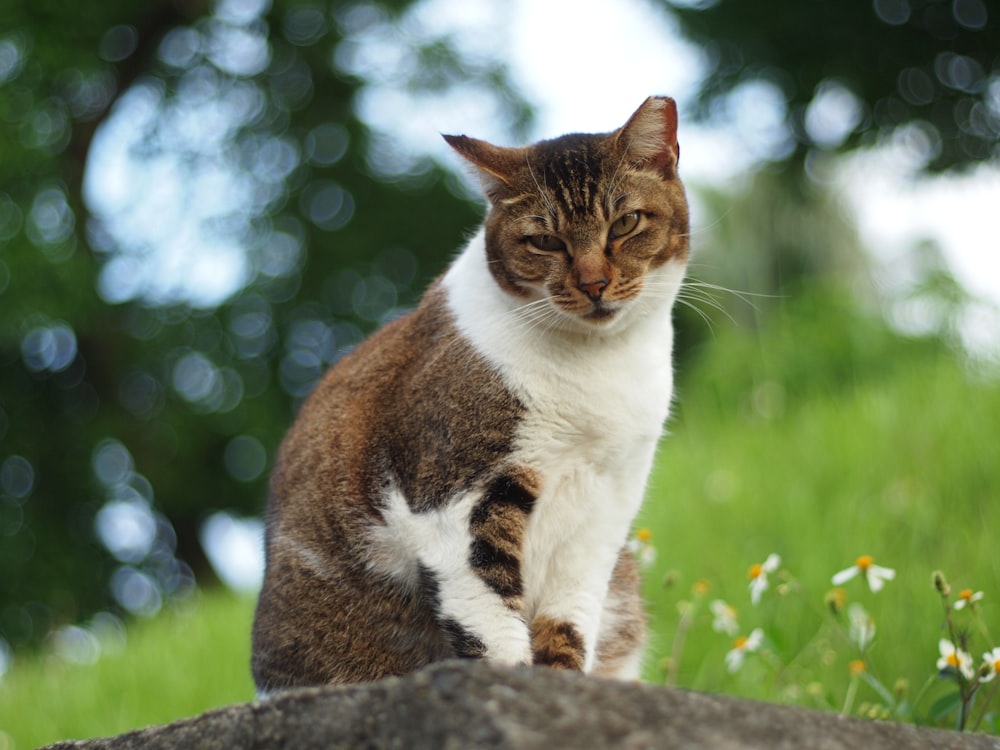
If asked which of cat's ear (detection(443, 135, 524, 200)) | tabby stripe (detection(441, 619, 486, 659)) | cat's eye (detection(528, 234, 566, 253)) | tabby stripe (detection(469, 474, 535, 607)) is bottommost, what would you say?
tabby stripe (detection(441, 619, 486, 659))

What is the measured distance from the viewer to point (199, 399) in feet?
40.4

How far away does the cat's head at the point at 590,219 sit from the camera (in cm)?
256

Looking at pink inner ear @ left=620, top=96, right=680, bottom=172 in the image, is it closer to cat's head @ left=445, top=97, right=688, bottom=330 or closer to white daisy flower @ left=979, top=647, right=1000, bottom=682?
cat's head @ left=445, top=97, right=688, bottom=330

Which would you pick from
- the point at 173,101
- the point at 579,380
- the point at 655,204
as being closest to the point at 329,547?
the point at 579,380

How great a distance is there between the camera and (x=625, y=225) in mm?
2621

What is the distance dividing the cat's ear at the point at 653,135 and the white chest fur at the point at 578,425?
278mm

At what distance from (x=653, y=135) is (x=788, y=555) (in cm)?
232

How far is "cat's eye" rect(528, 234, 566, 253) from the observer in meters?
2.61

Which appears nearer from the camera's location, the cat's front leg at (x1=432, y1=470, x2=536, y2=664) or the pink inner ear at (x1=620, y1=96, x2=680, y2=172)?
the cat's front leg at (x1=432, y1=470, x2=536, y2=664)

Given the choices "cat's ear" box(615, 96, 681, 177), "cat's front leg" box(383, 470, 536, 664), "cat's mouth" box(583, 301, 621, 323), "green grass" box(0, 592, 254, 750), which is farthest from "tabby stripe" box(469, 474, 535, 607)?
"green grass" box(0, 592, 254, 750)

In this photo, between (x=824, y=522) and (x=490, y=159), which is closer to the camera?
(x=490, y=159)

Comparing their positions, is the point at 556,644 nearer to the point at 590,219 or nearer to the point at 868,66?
the point at 590,219

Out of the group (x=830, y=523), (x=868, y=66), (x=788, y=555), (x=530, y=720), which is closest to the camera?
(x=530, y=720)

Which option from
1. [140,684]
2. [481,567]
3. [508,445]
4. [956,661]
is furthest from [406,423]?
[140,684]
